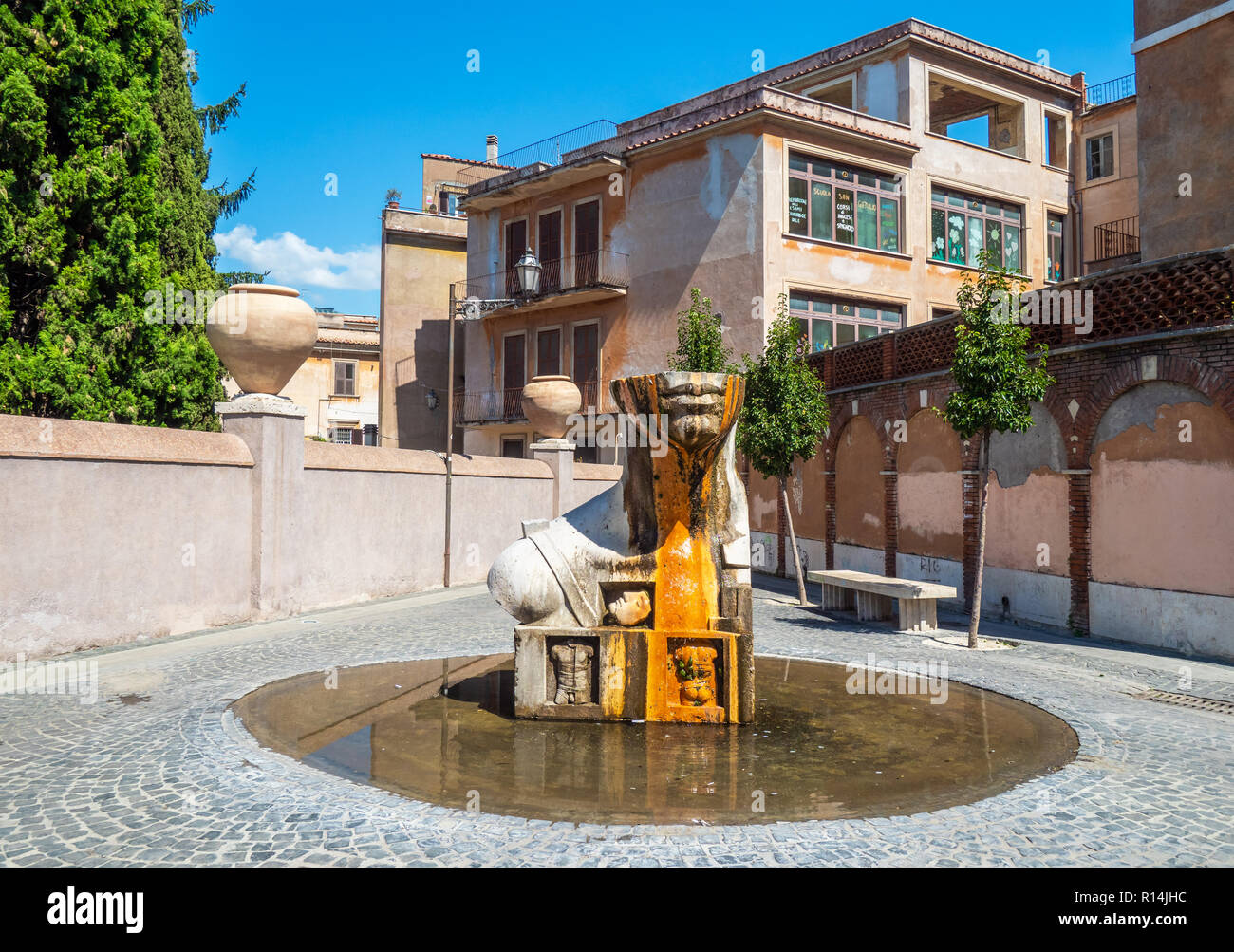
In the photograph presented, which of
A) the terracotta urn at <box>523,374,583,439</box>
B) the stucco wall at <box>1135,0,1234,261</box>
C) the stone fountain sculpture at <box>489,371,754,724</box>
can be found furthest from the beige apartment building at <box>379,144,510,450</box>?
the stone fountain sculpture at <box>489,371,754,724</box>

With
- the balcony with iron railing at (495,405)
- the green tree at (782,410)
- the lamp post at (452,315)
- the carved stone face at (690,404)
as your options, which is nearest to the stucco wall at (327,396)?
the balcony with iron railing at (495,405)

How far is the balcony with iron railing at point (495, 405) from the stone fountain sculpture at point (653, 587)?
19.3 metres

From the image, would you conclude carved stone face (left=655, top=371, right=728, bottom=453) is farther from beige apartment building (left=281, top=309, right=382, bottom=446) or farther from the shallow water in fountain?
beige apartment building (left=281, top=309, right=382, bottom=446)

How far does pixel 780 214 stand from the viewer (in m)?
22.4

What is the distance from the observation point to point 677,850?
4.30 meters

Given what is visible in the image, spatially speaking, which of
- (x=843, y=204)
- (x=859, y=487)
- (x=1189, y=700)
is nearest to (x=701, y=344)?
(x=859, y=487)

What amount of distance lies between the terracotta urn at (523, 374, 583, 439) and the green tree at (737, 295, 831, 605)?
411 cm

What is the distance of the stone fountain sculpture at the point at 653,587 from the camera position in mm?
6742

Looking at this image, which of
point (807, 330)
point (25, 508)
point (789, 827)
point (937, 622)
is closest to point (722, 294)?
point (807, 330)

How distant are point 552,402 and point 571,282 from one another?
969cm

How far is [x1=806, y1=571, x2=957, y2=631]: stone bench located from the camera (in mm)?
12180
